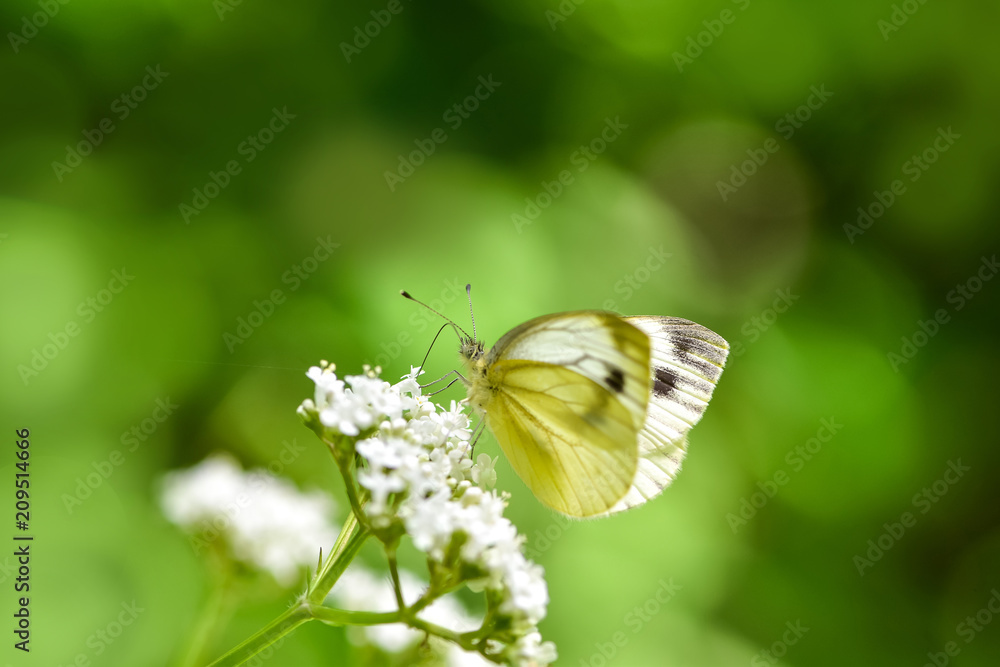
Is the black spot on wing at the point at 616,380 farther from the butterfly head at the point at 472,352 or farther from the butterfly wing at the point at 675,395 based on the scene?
the butterfly head at the point at 472,352

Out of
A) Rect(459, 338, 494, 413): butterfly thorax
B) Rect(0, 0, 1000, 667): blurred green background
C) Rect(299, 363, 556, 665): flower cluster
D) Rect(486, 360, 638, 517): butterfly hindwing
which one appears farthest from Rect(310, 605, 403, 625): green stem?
Rect(0, 0, 1000, 667): blurred green background

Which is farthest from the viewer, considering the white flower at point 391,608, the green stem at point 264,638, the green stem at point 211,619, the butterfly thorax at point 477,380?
the white flower at point 391,608

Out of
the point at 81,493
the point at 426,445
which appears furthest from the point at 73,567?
the point at 426,445

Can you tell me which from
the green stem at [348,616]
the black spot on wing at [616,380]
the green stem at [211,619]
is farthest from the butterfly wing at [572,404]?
the green stem at [211,619]

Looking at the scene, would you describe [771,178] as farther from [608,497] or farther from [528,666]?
[528,666]

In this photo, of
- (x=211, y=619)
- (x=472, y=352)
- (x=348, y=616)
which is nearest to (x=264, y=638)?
(x=348, y=616)

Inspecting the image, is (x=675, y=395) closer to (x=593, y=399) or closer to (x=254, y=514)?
(x=593, y=399)
